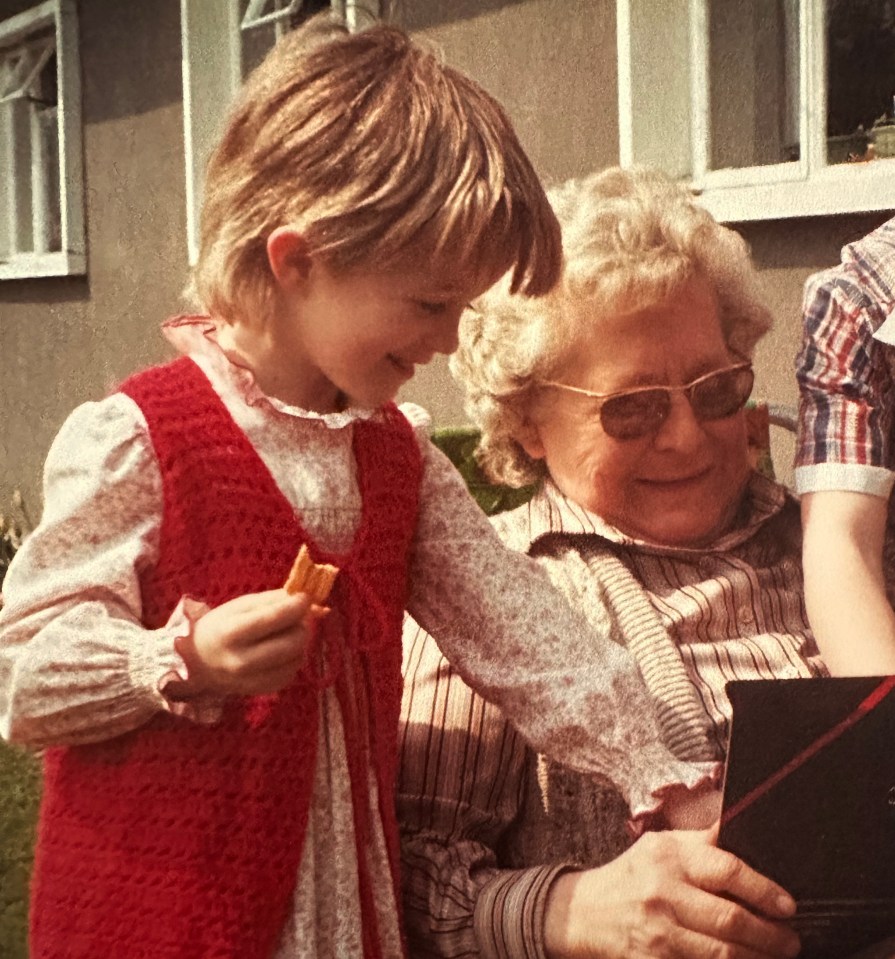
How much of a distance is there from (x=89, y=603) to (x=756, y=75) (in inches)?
43.5

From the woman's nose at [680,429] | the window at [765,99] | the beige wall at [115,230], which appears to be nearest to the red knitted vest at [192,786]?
the woman's nose at [680,429]

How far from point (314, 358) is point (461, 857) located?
48 cm

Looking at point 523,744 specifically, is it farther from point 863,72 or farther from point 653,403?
point 863,72

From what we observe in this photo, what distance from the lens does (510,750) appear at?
1.32m

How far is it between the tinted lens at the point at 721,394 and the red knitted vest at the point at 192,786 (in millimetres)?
577

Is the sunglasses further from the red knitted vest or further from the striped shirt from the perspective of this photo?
the red knitted vest


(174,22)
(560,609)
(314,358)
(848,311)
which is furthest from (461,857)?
(174,22)

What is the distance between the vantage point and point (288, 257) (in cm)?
102

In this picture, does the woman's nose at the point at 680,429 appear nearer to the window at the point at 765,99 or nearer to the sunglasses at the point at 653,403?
the sunglasses at the point at 653,403

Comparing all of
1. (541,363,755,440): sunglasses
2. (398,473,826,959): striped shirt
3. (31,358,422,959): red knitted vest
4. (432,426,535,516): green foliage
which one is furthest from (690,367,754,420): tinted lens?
(31,358,422,959): red knitted vest

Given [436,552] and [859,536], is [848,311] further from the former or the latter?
[436,552]

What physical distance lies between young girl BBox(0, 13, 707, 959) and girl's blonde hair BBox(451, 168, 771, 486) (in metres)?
0.37

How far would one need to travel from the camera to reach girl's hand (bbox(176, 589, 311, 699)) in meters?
0.90

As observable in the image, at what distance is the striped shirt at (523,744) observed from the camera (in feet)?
4.09
